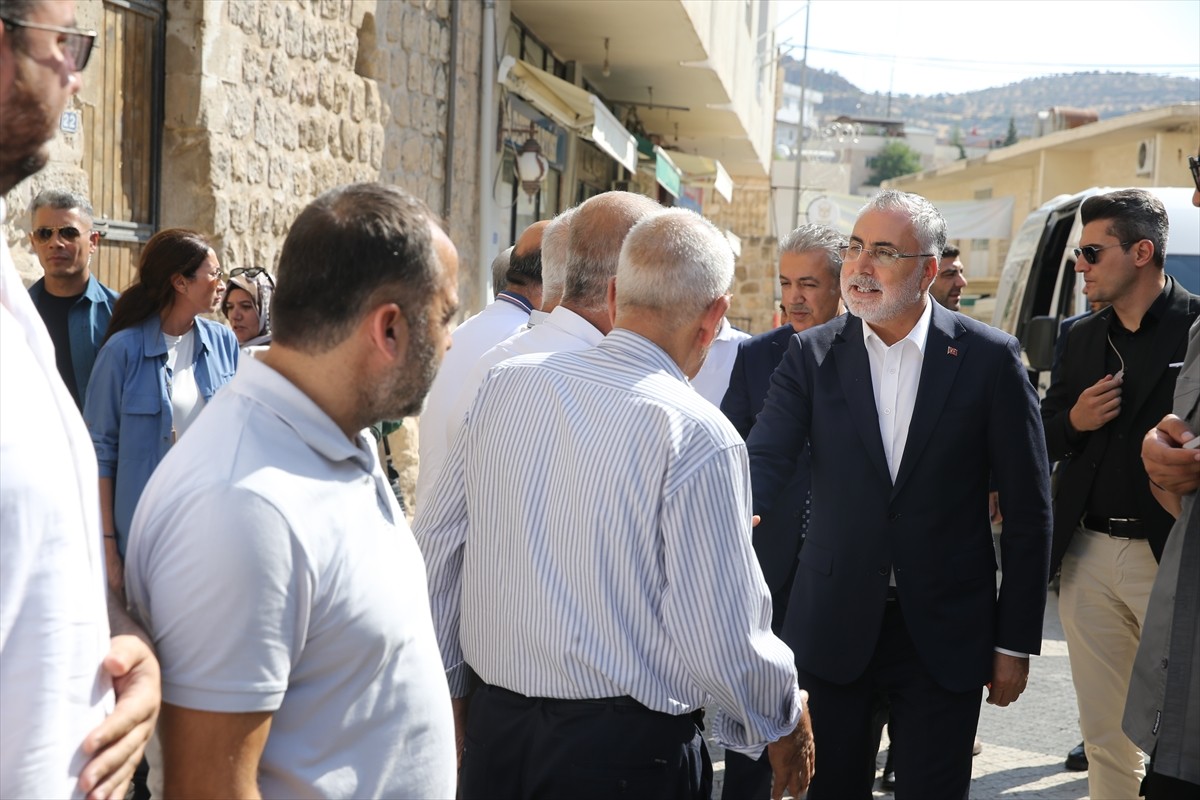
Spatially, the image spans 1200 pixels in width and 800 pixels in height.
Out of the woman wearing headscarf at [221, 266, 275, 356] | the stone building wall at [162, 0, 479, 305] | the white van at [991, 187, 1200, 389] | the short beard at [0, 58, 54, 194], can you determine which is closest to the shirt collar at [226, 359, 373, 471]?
Result: the short beard at [0, 58, 54, 194]

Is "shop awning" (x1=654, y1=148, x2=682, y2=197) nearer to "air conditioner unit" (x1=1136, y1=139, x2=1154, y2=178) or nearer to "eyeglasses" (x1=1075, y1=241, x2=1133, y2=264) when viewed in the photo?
"eyeglasses" (x1=1075, y1=241, x2=1133, y2=264)

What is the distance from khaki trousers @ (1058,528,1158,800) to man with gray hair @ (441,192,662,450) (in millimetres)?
2363

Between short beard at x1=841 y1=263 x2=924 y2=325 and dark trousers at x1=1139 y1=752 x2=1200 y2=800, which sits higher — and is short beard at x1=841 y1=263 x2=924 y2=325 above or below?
above

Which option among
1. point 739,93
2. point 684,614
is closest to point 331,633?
point 684,614

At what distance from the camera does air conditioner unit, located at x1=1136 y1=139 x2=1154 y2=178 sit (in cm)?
2489

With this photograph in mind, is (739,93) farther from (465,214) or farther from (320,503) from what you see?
(320,503)

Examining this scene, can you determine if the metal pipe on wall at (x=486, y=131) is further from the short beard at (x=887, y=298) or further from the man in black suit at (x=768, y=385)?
the short beard at (x=887, y=298)

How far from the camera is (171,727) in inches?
66.7

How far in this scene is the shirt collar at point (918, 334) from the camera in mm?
3857

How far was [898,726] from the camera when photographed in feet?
12.4

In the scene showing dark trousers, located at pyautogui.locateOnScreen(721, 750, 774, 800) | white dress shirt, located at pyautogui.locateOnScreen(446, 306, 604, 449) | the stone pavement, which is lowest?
the stone pavement

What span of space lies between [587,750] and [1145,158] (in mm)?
25765

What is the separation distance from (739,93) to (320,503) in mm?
17278

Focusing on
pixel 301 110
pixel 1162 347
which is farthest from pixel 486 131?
pixel 1162 347
